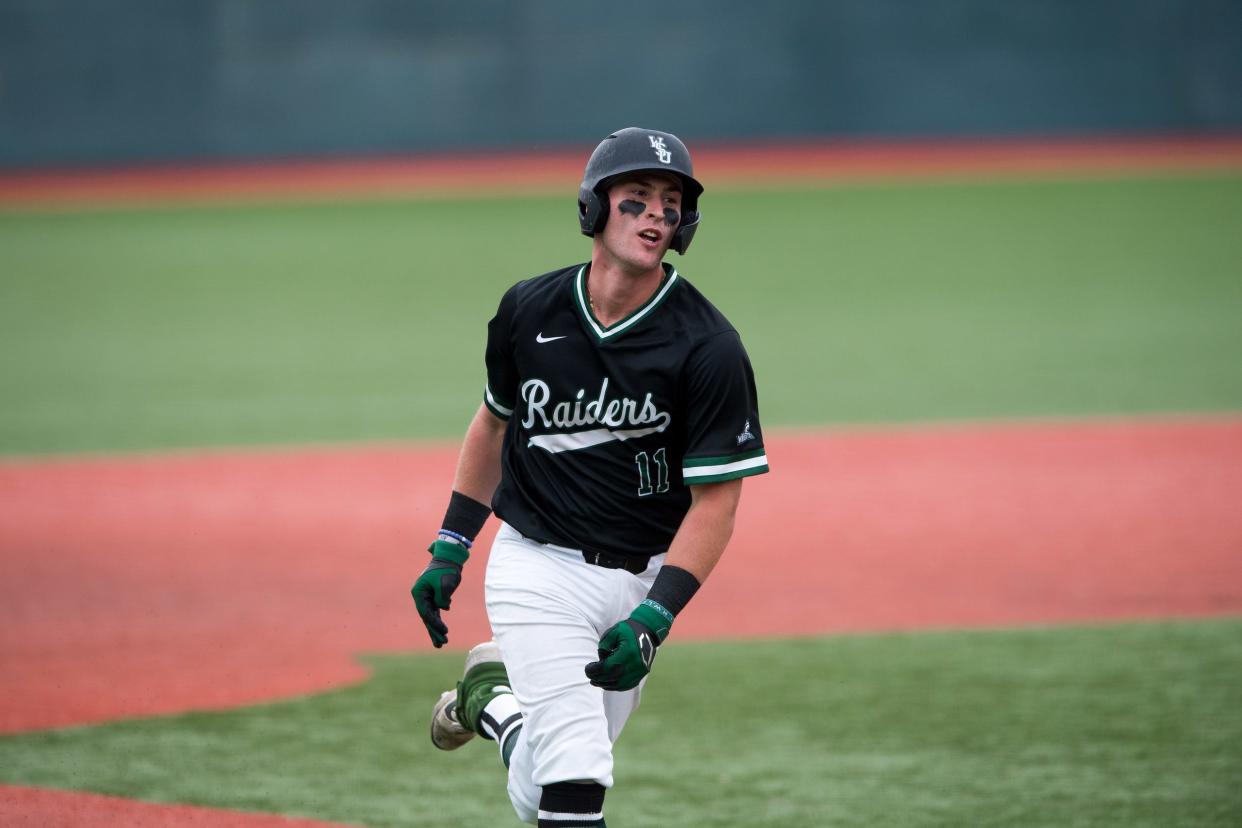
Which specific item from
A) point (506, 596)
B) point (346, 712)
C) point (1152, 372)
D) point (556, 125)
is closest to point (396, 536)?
point (346, 712)

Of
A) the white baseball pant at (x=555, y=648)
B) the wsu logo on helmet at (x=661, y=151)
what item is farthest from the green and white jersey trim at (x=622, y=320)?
the white baseball pant at (x=555, y=648)

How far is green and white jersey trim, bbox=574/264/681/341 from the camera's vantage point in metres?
4.38

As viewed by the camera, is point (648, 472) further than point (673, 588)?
Yes

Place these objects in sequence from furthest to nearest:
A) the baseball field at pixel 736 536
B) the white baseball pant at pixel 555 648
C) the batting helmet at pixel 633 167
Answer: the baseball field at pixel 736 536, the batting helmet at pixel 633 167, the white baseball pant at pixel 555 648

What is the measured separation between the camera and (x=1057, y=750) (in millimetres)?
6090

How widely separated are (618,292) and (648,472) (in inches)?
19.7

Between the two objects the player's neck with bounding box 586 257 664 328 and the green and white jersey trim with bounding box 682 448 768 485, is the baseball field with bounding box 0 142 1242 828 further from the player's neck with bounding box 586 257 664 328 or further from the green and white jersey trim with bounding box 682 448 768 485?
the player's neck with bounding box 586 257 664 328

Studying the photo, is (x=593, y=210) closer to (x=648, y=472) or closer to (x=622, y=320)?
(x=622, y=320)

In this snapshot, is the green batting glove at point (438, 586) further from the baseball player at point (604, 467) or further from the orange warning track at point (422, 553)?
the orange warning track at point (422, 553)

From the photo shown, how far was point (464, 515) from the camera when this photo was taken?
4793 mm

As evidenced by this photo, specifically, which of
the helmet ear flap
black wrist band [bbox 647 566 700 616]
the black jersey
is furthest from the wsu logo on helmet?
black wrist band [bbox 647 566 700 616]

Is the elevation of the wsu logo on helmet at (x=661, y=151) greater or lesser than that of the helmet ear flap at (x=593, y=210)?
greater

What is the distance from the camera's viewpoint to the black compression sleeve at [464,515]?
479 cm

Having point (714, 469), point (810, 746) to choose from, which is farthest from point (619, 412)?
point (810, 746)
